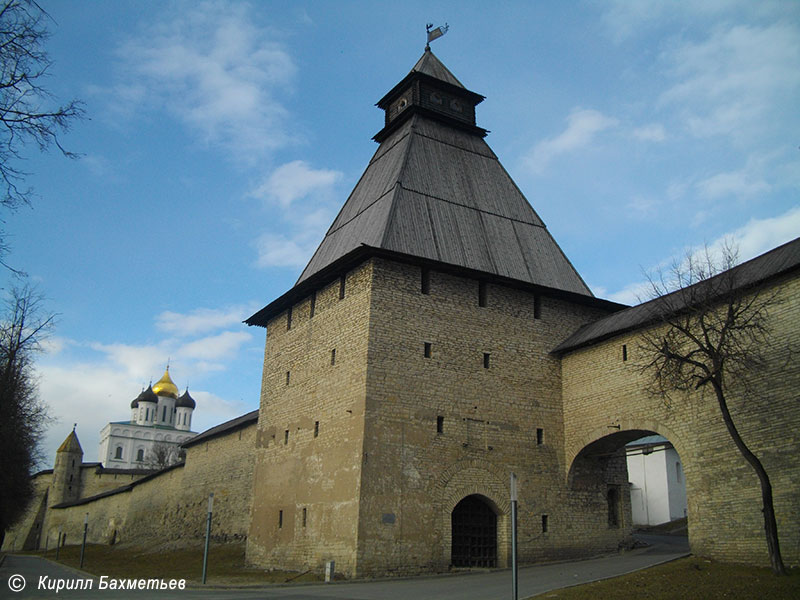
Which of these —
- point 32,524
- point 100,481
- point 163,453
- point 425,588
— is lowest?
point 32,524

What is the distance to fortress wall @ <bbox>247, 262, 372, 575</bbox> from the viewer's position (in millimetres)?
17141

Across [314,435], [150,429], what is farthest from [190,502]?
[150,429]

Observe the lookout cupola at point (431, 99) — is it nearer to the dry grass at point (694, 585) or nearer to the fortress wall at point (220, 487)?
the fortress wall at point (220, 487)

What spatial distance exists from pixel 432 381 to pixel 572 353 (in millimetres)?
4594

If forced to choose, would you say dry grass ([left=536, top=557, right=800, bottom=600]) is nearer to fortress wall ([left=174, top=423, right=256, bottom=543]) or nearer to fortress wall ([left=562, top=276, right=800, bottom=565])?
fortress wall ([left=562, top=276, right=800, bottom=565])

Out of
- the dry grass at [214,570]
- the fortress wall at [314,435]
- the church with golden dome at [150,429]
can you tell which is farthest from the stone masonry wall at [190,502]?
the church with golden dome at [150,429]

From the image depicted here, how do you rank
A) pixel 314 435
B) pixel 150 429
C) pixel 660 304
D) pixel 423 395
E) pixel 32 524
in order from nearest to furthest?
1. pixel 660 304
2. pixel 423 395
3. pixel 314 435
4. pixel 32 524
5. pixel 150 429

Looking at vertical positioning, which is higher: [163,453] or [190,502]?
[163,453]

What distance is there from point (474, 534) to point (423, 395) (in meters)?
3.85

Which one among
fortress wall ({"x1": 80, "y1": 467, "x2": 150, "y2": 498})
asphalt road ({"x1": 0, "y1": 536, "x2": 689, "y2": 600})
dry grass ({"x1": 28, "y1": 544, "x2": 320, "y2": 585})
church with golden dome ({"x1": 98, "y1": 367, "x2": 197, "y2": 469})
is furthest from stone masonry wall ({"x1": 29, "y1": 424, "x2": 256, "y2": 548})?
church with golden dome ({"x1": 98, "y1": 367, "x2": 197, "y2": 469})

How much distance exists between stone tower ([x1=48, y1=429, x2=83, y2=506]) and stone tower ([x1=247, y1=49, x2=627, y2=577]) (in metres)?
49.6

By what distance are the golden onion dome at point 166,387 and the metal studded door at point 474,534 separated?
7686 cm

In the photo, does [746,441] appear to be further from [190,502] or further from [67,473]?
[67,473]

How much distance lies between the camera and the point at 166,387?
88312 millimetres
